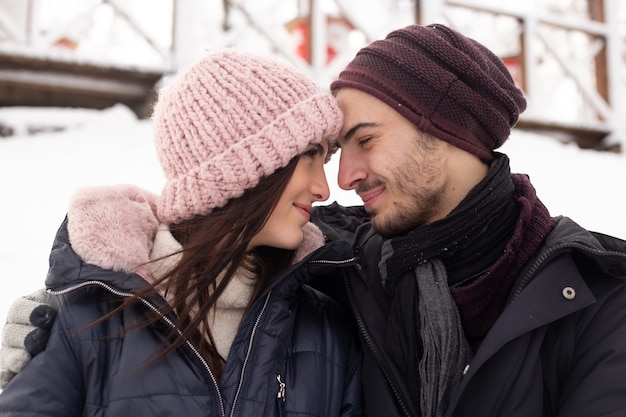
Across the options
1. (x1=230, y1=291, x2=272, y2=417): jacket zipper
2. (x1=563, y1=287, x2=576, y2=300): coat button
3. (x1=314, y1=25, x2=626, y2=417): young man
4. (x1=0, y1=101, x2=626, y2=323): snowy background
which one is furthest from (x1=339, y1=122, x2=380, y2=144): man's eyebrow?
(x1=0, y1=101, x2=626, y2=323): snowy background

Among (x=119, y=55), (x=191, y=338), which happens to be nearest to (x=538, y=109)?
(x=119, y=55)

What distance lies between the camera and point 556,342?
1.57 meters

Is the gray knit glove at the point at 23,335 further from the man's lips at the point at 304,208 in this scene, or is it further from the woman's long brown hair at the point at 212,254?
the man's lips at the point at 304,208

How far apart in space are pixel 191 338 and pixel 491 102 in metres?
1.17

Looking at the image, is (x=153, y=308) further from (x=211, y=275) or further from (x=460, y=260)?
(x=460, y=260)

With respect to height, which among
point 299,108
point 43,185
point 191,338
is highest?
point 299,108

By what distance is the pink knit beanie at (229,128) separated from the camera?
1.68 m

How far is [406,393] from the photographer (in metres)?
1.67

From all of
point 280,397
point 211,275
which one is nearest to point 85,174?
point 211,275

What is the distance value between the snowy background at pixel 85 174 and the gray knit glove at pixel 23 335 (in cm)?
133

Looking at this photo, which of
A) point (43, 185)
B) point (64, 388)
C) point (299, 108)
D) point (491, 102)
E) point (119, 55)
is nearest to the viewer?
point (64, 388)

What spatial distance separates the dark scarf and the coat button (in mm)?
193

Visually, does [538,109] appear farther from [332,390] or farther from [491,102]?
[332,390]

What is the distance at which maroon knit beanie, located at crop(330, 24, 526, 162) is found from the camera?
193 cm
